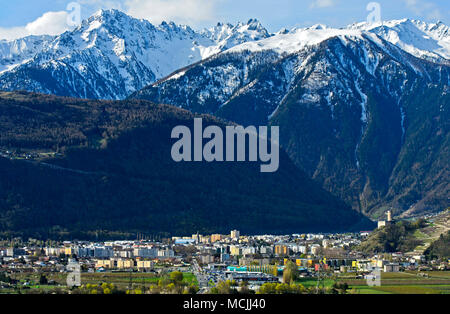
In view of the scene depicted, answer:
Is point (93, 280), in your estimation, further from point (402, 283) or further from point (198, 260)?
point (198, 260)

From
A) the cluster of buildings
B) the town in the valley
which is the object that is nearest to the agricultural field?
the town in the valley

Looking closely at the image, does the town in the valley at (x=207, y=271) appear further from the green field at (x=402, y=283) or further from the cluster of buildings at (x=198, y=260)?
the green field at (x=402, y=283)

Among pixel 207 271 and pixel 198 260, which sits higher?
pixel 198 260

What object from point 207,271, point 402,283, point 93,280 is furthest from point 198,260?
point 402,283

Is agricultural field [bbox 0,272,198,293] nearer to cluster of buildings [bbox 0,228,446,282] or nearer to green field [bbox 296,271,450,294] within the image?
cluster of buildings [bbox 0,228,446,282]

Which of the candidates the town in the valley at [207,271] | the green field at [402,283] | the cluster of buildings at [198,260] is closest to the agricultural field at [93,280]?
the town in the valley at [207,271]

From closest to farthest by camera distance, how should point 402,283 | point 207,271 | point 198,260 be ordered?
point 402,283
point 207,271
point 198,260

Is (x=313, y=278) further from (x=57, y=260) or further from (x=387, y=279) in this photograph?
(x=57, y=260)
